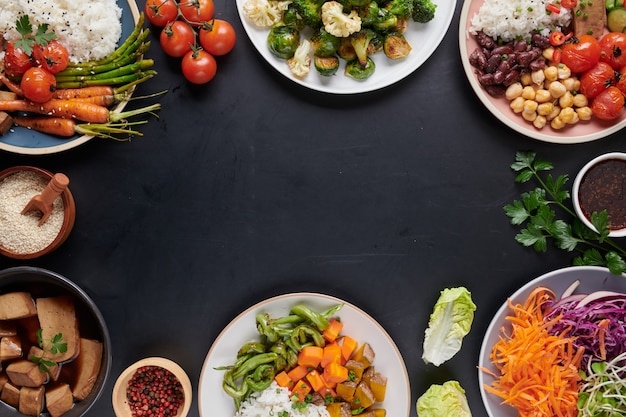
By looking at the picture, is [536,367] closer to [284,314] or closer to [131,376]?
[284,314]

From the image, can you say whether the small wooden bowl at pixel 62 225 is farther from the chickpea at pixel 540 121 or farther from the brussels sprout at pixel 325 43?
the chickpea at pixel 540 121

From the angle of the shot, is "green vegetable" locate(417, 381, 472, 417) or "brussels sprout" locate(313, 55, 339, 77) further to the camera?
"green vegetable" locate(417, 381, 472, 417)

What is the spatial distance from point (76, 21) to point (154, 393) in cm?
173

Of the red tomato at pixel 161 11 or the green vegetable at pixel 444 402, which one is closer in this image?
the red tomato at pixel 161 11

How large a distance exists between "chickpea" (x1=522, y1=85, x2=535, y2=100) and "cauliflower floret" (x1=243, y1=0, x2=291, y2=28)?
115cm

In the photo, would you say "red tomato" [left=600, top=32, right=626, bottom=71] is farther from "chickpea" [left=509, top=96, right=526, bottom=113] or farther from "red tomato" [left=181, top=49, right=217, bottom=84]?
"red tomato" [left=181, top=49, right=217, bottom=84]

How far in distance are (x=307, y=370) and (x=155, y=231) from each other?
0.99 m

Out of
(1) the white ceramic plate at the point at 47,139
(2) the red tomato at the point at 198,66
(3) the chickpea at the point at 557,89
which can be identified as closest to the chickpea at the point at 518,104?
(3) the chickpea at the point at 557,89

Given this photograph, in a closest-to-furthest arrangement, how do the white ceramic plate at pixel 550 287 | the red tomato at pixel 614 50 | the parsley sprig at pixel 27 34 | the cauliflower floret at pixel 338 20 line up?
the parsley sprig at pixel 27 34
the cauliflower floret at pixel 338 20
the red tomato at pixel 614 50
the white ceramic plate at pixel 550 287

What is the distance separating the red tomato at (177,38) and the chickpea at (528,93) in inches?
60.3

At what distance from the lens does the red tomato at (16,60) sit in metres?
2.45

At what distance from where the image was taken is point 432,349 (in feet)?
8.96

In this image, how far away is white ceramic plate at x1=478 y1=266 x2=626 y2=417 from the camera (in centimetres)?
267

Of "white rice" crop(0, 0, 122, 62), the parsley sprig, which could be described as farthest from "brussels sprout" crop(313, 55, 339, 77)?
the parsley sprig
